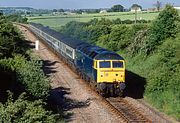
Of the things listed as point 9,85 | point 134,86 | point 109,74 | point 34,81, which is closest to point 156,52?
point 134,86

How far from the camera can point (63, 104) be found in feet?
86.3

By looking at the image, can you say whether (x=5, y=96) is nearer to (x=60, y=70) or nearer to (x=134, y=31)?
(x=60, y=70)

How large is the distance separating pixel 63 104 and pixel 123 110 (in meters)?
4.02

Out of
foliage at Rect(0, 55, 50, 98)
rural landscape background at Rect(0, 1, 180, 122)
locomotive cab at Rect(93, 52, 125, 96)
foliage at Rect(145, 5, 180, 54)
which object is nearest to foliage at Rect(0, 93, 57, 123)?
rural landscape background at Rect(0, 1, 180, 122)

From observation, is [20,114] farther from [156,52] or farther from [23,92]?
[156,52]

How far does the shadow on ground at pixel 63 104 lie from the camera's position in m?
24.0

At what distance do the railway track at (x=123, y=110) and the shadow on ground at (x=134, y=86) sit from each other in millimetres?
2278

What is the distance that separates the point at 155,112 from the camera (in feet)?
80.8

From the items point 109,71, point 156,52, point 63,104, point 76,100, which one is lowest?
point 76,100

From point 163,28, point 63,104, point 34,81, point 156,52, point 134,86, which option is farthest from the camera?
point 156,52

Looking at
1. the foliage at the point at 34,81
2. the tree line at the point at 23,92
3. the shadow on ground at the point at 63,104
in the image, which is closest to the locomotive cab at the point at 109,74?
the shadow on ground at the point at 63,104

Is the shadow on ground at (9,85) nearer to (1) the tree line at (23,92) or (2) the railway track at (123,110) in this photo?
(1) the tree line at (23,92)

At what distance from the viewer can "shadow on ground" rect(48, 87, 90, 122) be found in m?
24.0

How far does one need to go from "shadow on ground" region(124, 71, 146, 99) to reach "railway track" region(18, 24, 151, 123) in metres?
2.28
